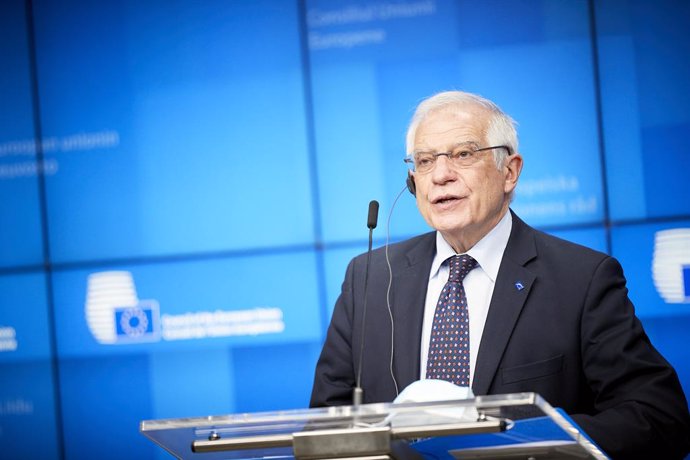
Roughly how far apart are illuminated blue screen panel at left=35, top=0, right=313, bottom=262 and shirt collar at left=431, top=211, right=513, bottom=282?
5.38 feet

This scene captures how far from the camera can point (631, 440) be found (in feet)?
6.88

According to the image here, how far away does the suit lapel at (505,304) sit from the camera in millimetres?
2357

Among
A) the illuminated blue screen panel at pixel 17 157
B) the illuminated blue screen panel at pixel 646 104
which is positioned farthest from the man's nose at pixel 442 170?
the illuminated blue screen panel at pixel 17 157

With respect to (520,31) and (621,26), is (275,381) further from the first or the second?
(621,26)

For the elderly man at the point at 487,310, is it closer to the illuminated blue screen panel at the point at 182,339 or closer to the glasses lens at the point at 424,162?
the glasses lens at the point at 424,162

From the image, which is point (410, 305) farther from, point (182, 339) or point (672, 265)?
point (182, 339)

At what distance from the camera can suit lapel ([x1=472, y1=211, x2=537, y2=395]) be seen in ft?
7.73

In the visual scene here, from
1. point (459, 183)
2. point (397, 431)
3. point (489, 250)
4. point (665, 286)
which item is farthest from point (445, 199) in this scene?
point (665, 286)

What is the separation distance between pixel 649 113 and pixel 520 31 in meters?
0.72

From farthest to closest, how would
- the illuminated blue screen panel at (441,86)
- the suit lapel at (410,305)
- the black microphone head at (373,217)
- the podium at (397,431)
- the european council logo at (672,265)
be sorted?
the illuminated blue screen panel at (441,86) < the european council logo at (672,265) < the suit lapel at (410,305) < the black microphone head at (373,217) < the podium at (397,431)

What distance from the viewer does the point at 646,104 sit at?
156 inches

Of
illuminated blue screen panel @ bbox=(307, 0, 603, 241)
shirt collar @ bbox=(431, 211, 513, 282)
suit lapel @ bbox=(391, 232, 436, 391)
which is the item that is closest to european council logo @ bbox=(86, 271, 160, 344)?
illuminated blue screen panel @ bbox=(307, 0, 603, 241)

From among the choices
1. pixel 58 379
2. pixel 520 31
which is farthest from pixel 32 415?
pixel 520 31

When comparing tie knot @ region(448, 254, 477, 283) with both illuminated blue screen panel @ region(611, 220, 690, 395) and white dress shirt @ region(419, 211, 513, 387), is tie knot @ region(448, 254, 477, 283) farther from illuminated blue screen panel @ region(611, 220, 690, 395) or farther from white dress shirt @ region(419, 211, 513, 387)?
illuminated blue screen panel @ region(611, 220, 690, 395)
